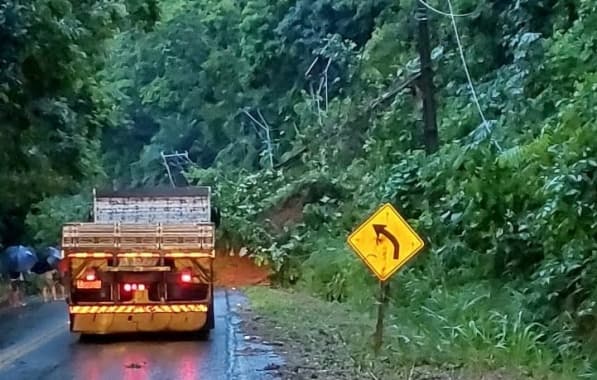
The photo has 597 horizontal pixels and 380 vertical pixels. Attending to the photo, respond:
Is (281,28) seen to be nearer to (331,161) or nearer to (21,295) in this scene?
(331,161)

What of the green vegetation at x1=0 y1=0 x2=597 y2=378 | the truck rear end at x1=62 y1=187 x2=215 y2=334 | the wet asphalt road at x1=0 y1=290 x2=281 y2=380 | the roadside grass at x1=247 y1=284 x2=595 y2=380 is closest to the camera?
the roadside grass at x1=247 y1=284 x2=595 y2=380

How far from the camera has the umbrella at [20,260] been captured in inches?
1334

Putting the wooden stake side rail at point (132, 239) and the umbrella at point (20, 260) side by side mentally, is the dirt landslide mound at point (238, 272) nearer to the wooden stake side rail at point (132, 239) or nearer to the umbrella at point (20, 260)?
the umbrella at point (20, 260)

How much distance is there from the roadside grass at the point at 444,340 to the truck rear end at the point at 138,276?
154 cm

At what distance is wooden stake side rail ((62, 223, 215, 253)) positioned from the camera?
17.8 metres

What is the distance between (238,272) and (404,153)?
8.77m

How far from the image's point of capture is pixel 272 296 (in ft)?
88.5

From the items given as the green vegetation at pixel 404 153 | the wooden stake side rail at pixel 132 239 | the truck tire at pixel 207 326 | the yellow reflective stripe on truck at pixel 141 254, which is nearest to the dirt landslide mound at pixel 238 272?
the green vegetation at pixel 404 153

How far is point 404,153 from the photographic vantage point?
1091 inches

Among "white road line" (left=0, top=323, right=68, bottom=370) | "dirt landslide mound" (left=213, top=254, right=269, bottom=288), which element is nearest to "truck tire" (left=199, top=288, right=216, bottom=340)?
"white road line" (left=0, top=323, right=68, bottom=370)

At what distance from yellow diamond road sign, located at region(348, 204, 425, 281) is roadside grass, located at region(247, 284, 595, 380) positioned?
3.61 feet

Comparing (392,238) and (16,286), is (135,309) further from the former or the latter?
(16,286)

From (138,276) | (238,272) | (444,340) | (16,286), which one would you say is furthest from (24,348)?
(238,272)

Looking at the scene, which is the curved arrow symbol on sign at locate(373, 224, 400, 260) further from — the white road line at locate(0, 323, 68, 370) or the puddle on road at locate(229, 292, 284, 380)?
the white road line at locate(0, 323, 68, 370)
